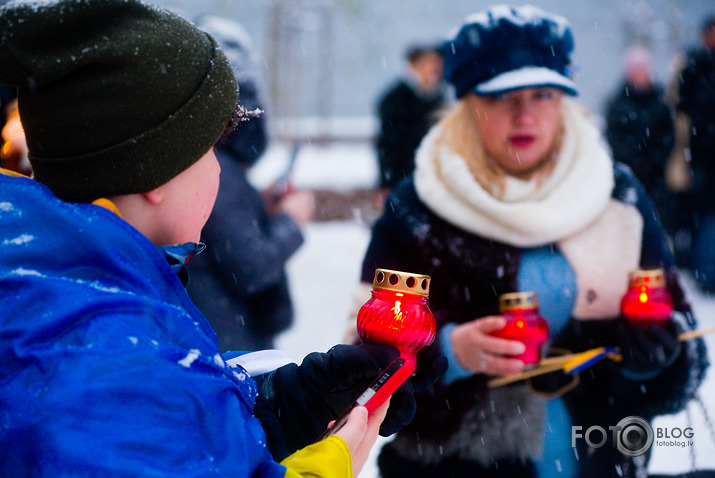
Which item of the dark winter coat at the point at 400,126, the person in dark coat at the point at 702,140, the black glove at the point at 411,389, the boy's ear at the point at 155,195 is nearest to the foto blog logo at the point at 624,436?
the black glove at the point at 411,389

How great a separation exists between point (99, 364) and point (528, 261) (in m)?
1.62

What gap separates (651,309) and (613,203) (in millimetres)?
449

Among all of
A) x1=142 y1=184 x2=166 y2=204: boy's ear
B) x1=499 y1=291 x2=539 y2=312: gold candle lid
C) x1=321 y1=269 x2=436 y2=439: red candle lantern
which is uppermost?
x1=142 y1=184 x2=166 y2=204: boy's ear

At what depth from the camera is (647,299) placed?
79.7 inches

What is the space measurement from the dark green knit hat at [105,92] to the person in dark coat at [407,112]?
466cm

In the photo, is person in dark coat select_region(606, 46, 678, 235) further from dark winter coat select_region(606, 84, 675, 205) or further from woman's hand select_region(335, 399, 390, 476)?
woman's hand select_region(335, 399, 390, 476)

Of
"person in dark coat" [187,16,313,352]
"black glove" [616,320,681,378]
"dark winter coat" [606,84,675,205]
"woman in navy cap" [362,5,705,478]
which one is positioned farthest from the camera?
"dark winter coat" [606,84,675,205]

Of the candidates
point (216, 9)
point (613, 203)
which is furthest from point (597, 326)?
point (216, 9)

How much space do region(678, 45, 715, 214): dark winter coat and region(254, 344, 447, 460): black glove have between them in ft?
19.2

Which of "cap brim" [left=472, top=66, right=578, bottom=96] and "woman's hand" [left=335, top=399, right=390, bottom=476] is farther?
"cap brim" [left=472, top=66, right=578, bottom=96]

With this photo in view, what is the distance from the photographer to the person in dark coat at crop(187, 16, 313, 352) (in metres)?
2.50

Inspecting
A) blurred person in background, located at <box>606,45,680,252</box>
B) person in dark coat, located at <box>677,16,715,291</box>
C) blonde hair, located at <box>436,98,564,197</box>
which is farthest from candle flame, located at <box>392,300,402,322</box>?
blurred person in background, located at <box>606,45,680,252</box>

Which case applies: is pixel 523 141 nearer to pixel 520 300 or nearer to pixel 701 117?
pixel 520 300

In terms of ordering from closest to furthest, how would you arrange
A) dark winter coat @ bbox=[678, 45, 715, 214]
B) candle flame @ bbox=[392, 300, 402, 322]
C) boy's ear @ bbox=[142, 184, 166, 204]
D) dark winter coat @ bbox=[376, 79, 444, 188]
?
1. boy's ear @ bbox=[142, 184, 166, 204]
2. candle flame @ bbox=[392, 300, 402, 322]
3. dark winter coat @ bbox=[376, 79, 444, 188]
4. dark winter coat @ bbox=[678, 45, 715, 214]
